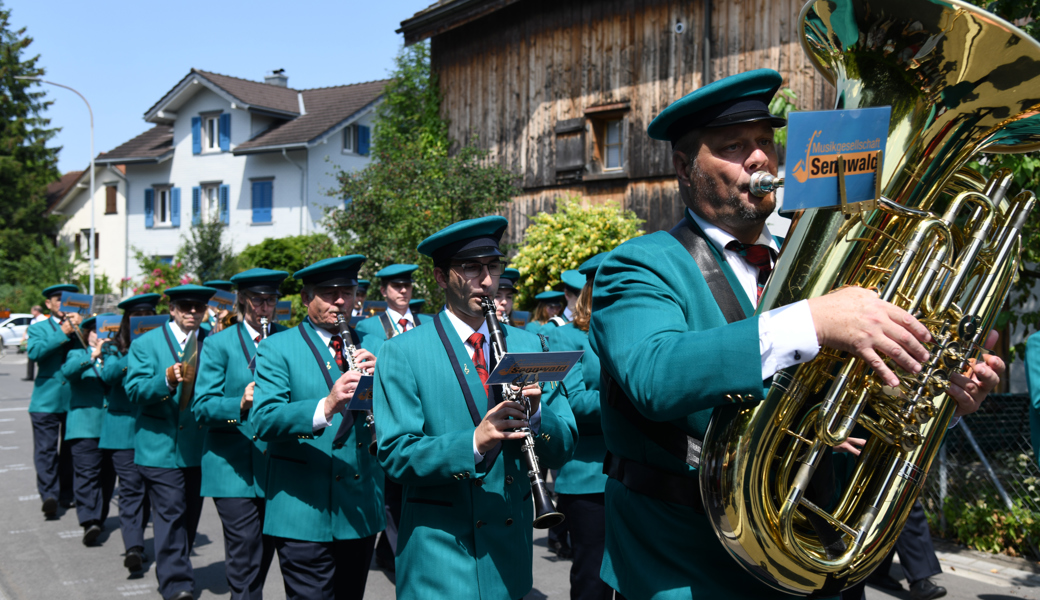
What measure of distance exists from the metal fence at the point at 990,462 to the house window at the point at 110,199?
120 feet

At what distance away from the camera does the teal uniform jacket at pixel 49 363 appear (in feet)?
27.8

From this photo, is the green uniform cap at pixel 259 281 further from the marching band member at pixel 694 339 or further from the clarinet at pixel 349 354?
the marching band member at pixel 694 339

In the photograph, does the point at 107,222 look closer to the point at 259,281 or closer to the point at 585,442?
the point at 259,281

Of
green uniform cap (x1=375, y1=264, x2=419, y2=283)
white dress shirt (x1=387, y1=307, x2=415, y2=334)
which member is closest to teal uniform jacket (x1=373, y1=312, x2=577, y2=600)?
white dress shirt (x1=387, y1=307, x2=415, y2=334)

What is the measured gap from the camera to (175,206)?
33438 mm

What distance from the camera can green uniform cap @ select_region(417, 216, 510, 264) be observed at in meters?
3.44

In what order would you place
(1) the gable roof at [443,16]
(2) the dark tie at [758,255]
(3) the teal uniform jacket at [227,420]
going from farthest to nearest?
1. (1) the gable roof at [443,16]
2. (3) the teal uniform jacket at [227,420]
3. (2) the dark tie at [758,255]

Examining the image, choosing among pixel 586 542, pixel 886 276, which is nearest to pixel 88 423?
pixel 586 542

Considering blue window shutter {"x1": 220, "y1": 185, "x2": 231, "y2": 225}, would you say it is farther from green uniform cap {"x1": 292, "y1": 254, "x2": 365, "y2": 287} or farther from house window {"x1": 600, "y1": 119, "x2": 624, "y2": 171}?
green uniform cap {"x1": 292, "y1": 254, "x2": 365, "y2": 287}

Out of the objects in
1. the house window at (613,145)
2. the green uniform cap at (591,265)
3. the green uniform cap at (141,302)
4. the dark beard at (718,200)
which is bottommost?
the green uniform cap at (141,302)


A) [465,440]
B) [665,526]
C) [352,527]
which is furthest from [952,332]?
[352,527]

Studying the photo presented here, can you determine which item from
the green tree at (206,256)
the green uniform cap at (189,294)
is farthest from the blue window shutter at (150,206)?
the green uniform cap at (189,294)

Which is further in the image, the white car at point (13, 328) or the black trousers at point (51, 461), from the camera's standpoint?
the white car at point (13, 328)

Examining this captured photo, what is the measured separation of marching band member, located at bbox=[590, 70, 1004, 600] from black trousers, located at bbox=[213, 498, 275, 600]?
338 centimetres
